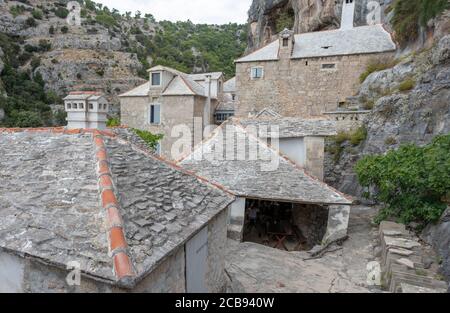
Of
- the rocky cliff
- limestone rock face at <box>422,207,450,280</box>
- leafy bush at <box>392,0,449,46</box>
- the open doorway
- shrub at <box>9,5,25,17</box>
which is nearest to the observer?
limestone rock face at <box>422,207,450,280</box>

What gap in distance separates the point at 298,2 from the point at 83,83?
35.2 m

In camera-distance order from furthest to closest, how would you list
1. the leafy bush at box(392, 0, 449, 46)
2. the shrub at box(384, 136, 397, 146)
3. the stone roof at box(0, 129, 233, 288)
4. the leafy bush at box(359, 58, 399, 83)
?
the leafy bush at box(359, 58, 399, 83) → the leafy bush at box(392, 0, 449, 46) → the shrub at box(384, 136, 397, 146) → the stone roof at box(0, 129, 233, 288)

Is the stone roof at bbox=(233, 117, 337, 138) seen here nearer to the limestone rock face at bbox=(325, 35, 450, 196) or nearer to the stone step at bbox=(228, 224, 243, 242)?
the limestone rock face at bbox=(325, 35, 450, 196)

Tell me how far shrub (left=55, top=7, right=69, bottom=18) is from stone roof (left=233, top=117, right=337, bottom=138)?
62.4 metres

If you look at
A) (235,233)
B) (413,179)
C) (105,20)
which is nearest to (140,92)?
(235,233)

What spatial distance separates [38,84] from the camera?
46812 millimetres

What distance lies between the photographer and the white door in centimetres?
555

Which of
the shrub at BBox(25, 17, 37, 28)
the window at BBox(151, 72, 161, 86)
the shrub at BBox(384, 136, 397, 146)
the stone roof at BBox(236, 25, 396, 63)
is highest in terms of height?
the shrub at BBox(25, 17, 37, 28)

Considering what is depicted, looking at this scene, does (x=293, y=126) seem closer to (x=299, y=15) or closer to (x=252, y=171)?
(x=252, y=171)

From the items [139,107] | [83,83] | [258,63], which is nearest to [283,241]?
[258,63]

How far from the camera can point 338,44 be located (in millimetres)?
23656

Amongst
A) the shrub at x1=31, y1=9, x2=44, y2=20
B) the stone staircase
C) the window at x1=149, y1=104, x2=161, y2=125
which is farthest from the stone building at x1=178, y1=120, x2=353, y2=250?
the shrub at x1=31, y1=9, x2=44, y2=20
